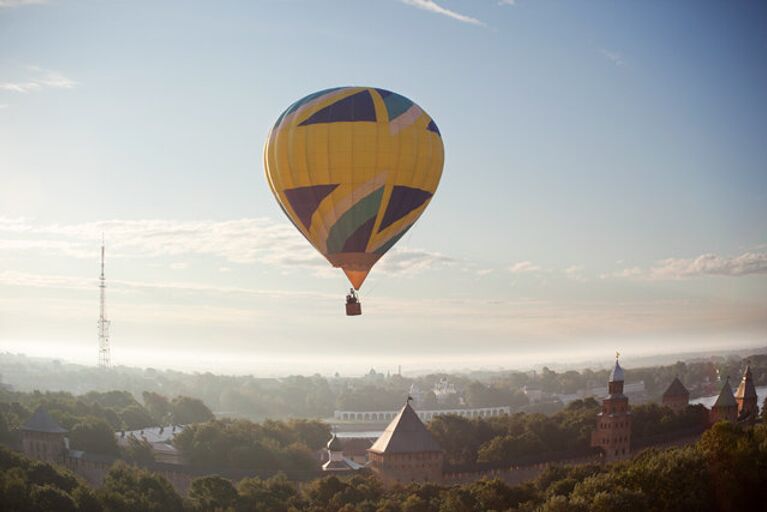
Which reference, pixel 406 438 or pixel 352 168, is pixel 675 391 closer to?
pixel 406 438

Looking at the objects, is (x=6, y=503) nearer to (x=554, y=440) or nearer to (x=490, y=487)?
(x=490, y=487)

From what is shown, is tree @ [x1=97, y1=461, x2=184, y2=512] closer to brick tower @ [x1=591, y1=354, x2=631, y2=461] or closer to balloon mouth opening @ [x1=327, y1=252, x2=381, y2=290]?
balloon mouth opening @ [x1=327, y1=252, x2=381, y2=290]

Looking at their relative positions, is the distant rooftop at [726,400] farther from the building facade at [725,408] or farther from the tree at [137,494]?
the tree at [137,494]

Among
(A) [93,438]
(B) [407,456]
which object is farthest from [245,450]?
(B) [407,456]

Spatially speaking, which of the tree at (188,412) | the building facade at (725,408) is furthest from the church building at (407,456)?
the tree at (188,412)

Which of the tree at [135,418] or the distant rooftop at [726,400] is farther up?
A: the distant rooftop at [726,400]

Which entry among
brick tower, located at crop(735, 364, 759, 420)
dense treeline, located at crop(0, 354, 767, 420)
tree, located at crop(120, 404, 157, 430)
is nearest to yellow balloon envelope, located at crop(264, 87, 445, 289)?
brick tower, located at crop(735, 364, 759, 420)

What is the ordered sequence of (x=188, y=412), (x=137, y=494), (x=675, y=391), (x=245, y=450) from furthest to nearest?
(x=188, y=412) → (x=675, y=391) → (x=245, y=450) → (x=137, y=494)
